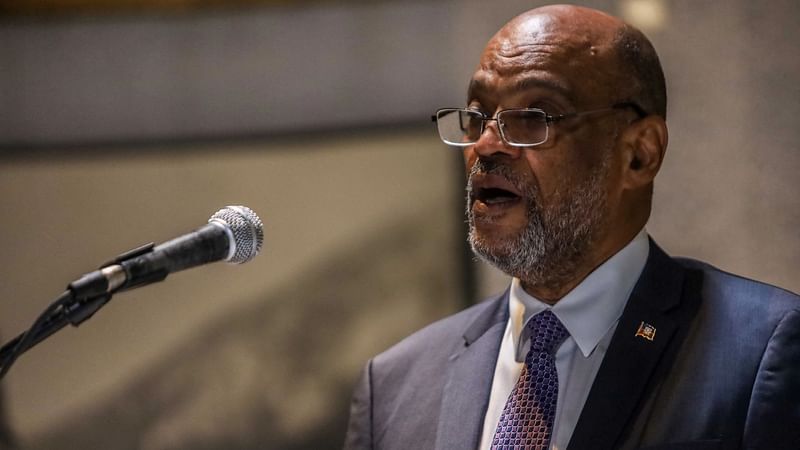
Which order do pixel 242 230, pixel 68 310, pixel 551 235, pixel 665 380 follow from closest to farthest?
pixel 68 310
pixel 242 230
pixel 665 380
pixel 551 235

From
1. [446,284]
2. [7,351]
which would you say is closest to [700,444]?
[7,351]

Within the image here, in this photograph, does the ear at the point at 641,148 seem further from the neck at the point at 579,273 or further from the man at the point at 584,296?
the neck at the point at 579,273

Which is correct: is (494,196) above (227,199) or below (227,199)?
above

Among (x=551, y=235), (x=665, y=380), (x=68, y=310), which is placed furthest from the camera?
(x=551, y=235)

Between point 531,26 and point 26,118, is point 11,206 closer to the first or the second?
point 26,118

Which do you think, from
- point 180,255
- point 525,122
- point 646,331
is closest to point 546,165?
point 525,122

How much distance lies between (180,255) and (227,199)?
2.08m

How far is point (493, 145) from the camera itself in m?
1.85

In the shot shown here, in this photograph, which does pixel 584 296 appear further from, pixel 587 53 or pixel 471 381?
pixel 587 53

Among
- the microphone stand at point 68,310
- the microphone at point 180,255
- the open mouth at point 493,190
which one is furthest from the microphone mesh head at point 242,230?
the open mouth at point 493,190

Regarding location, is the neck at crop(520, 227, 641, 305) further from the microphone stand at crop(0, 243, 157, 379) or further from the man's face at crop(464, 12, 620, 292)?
the microphone stand at crop(0, 243, 157, 379)

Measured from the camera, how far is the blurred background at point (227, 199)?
11.1ft

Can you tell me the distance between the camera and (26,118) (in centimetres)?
363

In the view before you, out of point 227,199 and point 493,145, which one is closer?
point 493,145
